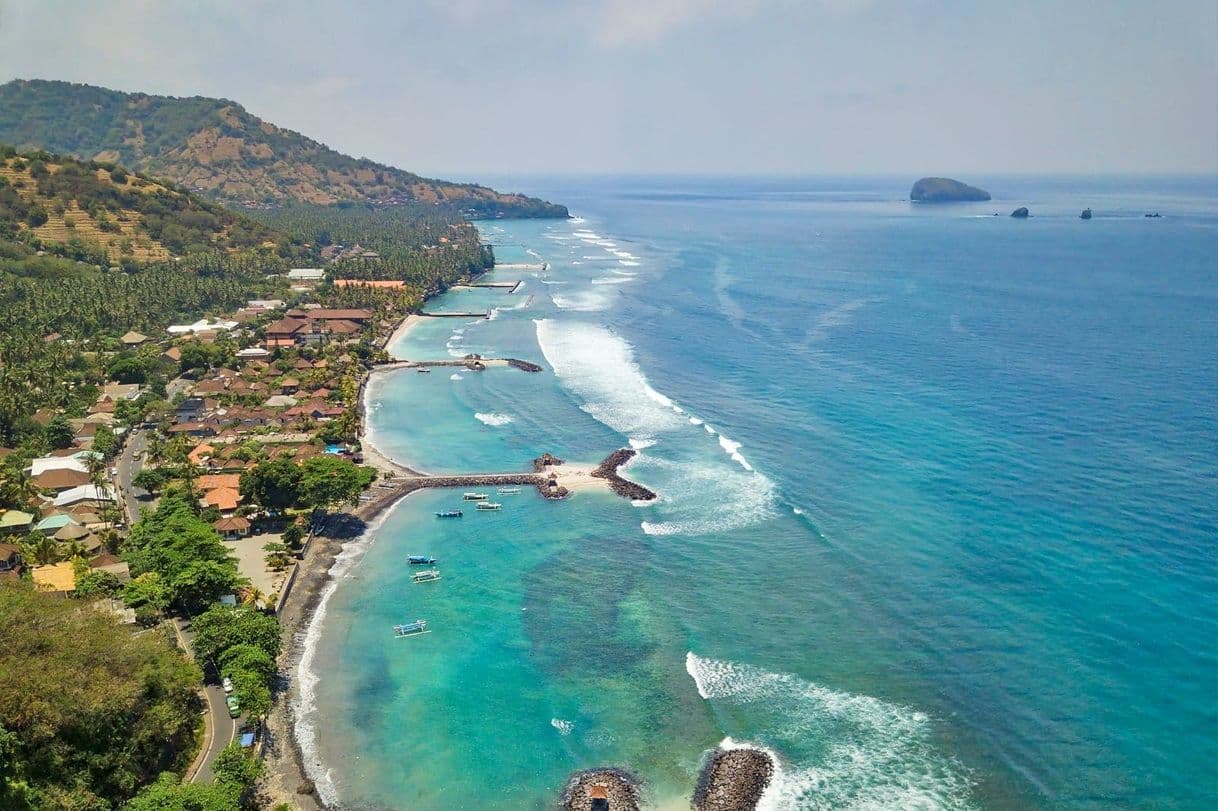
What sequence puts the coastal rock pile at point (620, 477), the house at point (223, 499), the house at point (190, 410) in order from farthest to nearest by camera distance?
the house at point (190, 410)
the coastal rock pile at point (620, 477)
the house at point (223, 499)

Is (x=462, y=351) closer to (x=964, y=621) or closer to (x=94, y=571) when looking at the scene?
(x=94, y=571)

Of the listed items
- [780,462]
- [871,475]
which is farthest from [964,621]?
[780,462]

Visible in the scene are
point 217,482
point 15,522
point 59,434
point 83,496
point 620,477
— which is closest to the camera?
point 15,522

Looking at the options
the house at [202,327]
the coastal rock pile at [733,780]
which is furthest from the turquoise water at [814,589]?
the house at [202,327]

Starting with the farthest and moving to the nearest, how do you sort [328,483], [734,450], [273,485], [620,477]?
1. [734,450]
2. [620,477]
3. [273,485]
4. [328,483]

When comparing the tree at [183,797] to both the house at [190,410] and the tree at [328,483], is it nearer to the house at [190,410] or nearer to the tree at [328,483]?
the tree at [328,483]

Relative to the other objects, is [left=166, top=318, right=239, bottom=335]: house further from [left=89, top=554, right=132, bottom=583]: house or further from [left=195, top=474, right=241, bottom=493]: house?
[left=89, top=554, right=132, bottom=583]: house

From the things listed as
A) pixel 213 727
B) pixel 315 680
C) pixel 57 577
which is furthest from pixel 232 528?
pixel 213 727

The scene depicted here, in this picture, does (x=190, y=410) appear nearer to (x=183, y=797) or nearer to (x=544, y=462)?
(x=544, y=462)
